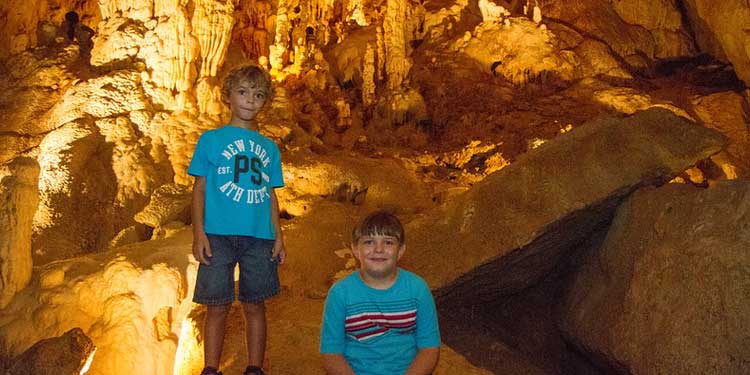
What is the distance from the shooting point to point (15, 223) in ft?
12.6

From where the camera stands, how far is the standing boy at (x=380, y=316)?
87.6 inches

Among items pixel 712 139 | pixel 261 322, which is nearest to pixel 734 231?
pixel 712 139

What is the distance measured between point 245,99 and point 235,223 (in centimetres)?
64

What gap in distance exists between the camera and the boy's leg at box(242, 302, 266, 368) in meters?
2.81

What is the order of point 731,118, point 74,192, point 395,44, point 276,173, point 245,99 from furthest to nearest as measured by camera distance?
point 395,44 → point 731,118 → point 74,192 → point 276,173 → point 245,99

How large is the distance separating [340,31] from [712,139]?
44.3ft

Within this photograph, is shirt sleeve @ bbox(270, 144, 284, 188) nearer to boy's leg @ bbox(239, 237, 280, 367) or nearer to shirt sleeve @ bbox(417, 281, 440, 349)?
boy's leg @ bbox(239, 237, 280, 367)

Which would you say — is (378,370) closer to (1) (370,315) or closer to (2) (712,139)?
(1) (370,315)

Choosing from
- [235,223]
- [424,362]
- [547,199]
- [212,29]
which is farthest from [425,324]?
[212,29]

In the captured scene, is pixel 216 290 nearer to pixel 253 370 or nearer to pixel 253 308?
pixel 253 308

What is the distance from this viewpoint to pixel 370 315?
2.22 meters

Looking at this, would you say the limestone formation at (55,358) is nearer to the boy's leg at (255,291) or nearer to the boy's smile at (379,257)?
the boy's leg at (255,291)

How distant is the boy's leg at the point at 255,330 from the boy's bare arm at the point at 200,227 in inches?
12.7

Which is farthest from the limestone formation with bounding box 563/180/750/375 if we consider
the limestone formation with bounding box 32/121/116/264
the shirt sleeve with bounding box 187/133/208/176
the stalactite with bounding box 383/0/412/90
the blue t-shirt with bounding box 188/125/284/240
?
the stalactite with bounding box 383/0/412/90
